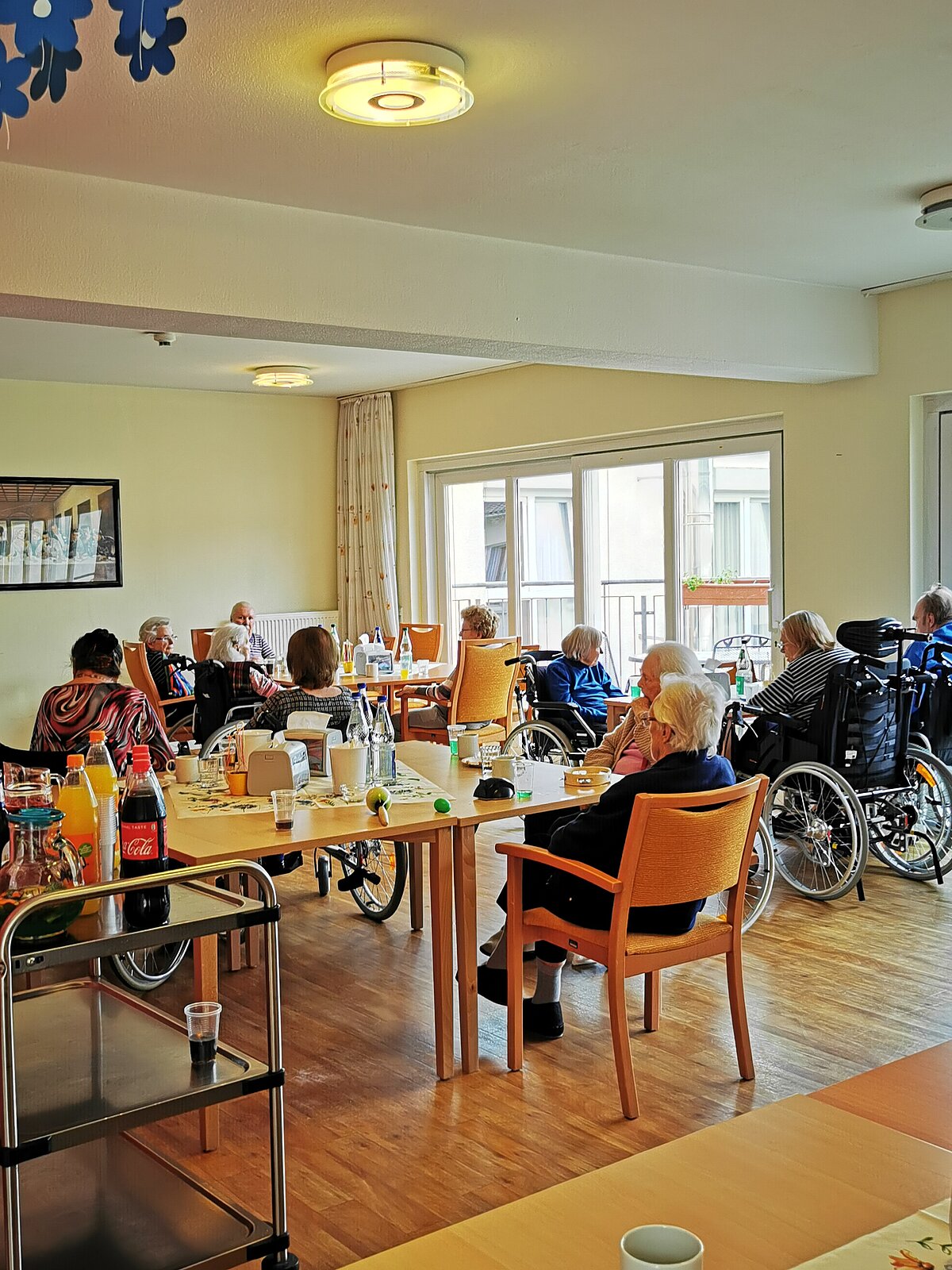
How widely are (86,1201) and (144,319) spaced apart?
10.4 ft

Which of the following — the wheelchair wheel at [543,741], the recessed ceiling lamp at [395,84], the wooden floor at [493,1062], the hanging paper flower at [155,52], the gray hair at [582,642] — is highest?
the recessed ceiling lamp at [395,84]

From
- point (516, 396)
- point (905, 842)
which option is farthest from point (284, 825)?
point (516, 396)

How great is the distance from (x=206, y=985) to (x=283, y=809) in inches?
19.3

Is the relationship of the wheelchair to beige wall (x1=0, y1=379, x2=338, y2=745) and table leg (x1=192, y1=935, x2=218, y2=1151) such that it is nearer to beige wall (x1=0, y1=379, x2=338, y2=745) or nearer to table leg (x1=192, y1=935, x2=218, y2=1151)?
table leg (x1=192, y1=935, x2=218, y2=1151)

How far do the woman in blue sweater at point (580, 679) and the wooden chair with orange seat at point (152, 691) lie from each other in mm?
2349

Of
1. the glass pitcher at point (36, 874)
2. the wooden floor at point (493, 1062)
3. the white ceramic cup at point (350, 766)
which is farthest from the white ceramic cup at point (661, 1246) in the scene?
the white ceramic cup at point (350, 766)

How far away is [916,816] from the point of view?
551 centimetres

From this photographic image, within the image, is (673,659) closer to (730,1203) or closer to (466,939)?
(466,939)

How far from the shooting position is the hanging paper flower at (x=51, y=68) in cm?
89

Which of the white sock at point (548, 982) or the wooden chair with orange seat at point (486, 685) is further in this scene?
the wooden chair with orange seat at point (486, 685)

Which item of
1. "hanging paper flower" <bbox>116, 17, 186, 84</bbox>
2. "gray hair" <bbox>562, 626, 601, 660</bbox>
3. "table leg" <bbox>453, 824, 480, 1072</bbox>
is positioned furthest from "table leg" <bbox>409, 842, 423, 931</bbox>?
"hanging paper flower" <bbox>116, 17, 186, 84</bbox>

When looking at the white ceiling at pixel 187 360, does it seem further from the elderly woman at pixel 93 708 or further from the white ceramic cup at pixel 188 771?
the white ceramic cup at pixel 188 771

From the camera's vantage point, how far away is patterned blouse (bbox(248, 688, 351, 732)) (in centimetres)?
454

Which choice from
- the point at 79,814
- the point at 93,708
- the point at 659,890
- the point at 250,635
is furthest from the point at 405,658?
the point at 79,814
